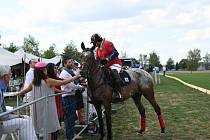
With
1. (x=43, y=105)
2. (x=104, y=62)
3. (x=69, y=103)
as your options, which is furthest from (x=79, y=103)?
(x=43, y=105)

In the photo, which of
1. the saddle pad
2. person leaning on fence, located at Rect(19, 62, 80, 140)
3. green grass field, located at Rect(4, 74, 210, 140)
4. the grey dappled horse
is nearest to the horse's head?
the grey dappled horse

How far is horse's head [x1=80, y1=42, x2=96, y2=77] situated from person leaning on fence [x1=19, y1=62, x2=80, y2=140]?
1790mm

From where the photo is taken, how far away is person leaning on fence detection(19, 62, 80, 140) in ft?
24.2

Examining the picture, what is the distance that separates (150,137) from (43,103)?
454 cm

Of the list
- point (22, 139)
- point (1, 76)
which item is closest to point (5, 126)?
point (22, 139)

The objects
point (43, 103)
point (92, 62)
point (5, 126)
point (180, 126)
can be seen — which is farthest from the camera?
point (180, 126)

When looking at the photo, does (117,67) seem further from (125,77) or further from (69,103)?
(69,103)

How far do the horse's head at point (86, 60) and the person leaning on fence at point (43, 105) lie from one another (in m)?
1.79

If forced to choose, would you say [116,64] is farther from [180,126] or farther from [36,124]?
[36,124]

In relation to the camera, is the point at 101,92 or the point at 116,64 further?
the point at 116,64

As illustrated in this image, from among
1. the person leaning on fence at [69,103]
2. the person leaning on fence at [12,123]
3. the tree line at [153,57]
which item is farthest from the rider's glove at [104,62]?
the tree line at [153,57]

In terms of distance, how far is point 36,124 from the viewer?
7.54 metres

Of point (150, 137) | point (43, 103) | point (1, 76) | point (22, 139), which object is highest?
point (1, 76)

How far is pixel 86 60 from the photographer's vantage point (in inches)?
385
